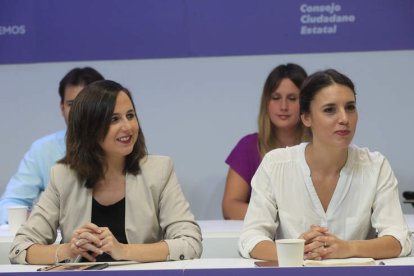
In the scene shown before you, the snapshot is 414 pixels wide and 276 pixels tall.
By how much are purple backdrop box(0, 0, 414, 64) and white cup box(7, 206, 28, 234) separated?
1.14 m

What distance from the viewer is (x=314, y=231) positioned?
250 centimetres

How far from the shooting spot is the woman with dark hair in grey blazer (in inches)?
110

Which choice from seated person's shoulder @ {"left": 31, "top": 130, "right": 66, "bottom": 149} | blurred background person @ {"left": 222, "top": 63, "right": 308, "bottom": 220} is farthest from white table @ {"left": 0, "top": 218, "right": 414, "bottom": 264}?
seated person's shoulder @ {"left": 31, "top": 130, "right": 66, "bottom": 149}

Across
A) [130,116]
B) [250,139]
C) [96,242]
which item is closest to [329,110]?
[130,116]

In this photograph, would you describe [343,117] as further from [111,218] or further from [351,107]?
Answer: [111,218]

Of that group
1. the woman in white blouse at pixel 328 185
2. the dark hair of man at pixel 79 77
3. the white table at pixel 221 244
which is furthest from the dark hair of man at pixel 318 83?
the dark hair of man at pixel 79 77

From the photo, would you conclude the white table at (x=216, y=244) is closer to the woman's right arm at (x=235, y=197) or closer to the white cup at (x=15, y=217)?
the white cup at (x=15, y=217)

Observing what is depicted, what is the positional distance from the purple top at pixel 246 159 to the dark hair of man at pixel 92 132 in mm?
1261

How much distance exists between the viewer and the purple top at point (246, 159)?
13.4ft

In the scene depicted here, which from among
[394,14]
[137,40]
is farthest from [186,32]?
[394,14]

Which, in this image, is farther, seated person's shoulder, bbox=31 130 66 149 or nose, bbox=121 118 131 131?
seated person's shoulder, bbox=31 130 66 149

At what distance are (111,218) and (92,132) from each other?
1.05 feet

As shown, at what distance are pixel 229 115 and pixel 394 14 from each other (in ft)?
3.81

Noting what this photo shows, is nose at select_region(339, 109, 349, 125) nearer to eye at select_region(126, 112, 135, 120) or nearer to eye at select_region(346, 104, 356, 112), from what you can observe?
eye at select_region(346, 104, 356, 112)
